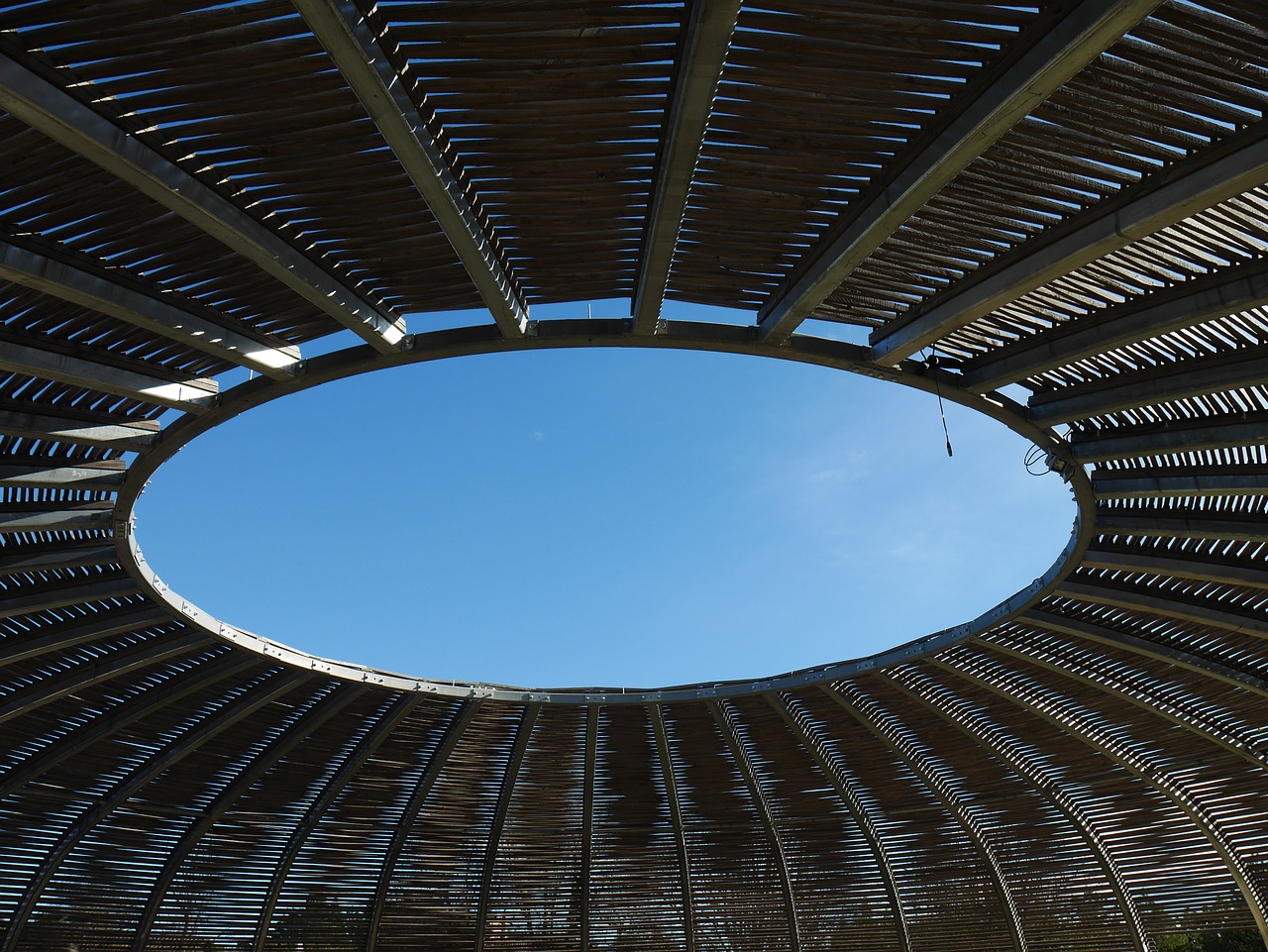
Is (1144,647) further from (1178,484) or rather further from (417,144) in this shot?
(417,144)

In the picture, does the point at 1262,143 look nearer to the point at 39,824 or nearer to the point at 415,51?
the point at 415,51

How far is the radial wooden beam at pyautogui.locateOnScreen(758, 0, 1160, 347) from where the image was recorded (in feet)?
23.0

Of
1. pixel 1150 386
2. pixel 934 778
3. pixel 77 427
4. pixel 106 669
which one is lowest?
pixel 934 778

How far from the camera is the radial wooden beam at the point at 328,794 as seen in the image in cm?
2122

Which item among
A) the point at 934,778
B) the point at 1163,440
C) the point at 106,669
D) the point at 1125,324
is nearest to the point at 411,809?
the point at 106,669

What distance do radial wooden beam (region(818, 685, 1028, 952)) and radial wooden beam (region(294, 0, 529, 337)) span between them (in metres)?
12.2

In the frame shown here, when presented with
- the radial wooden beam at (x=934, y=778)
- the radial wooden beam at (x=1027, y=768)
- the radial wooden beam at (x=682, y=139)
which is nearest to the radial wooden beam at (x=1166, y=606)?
the radial wooden beam at (x=1027, y=768)

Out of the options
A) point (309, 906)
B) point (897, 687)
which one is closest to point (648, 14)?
point (897, 687)

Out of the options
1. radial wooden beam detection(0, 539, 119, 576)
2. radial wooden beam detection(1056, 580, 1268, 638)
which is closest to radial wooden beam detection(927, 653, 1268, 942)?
radial wooden beam detection(1056, 580, 1268, 638)

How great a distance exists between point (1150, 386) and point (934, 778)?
43.3 ft

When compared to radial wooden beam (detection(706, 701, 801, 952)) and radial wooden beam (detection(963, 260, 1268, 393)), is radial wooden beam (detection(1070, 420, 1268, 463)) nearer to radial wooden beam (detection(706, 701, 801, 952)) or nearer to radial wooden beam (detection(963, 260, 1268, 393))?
radial wooden beam (detection(963, 260, 1268, 393))

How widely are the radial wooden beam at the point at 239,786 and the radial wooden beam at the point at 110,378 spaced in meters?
8.57

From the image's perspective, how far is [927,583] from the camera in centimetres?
1845

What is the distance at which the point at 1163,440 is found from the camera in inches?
523
